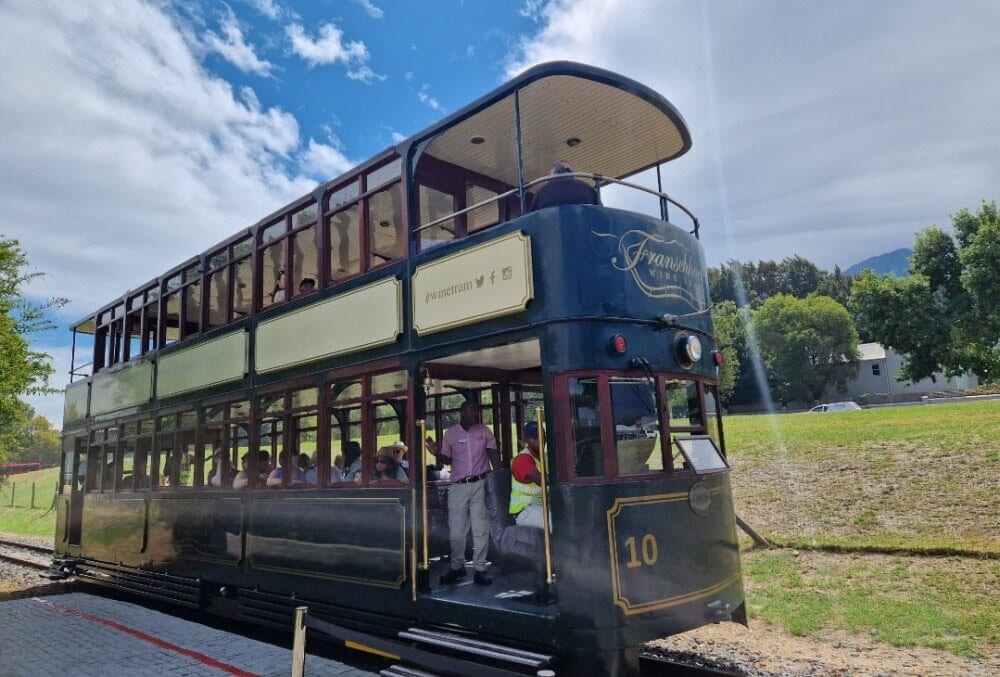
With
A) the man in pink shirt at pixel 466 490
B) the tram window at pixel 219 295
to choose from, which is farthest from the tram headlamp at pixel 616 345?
the tram window at pixel 219 295

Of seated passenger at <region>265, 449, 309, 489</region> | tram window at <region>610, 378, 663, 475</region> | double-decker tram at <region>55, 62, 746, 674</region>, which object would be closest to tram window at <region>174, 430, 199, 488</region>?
double-decker tram at <region>55, 62, 746, 674</region>

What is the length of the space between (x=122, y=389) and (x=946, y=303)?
99.0 ft

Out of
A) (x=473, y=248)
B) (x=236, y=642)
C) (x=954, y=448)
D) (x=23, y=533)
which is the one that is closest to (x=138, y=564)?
(x=236, y=642)

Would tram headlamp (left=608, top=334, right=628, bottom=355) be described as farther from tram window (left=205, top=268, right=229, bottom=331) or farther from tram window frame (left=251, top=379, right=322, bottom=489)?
tram window (left=205, top=268, right=229, bottom=331)

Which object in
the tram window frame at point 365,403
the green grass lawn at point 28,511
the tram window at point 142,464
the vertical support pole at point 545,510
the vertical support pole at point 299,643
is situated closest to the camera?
the vertical support pole at point 299,643

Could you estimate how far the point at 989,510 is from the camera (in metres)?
9.92

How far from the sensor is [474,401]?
6.96m

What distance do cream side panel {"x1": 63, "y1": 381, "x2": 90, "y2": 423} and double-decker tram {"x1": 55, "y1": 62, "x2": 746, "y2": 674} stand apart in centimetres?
406

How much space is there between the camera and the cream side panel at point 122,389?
10.1 meters

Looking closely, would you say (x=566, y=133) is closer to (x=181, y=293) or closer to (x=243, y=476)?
(x=243, y=476)

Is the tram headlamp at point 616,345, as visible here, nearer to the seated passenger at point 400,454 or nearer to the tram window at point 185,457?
the seated passenger at point 400,454

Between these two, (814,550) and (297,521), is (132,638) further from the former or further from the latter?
(814,550)

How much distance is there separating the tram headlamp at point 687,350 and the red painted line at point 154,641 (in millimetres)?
4455

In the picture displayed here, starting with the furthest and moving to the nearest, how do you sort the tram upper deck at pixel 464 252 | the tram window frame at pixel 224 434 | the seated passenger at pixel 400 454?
1. the tram window frame at pixel 224 434
2. the seated passenger at pixel 400 454
3. the tram upper deck at pixel 464 252
